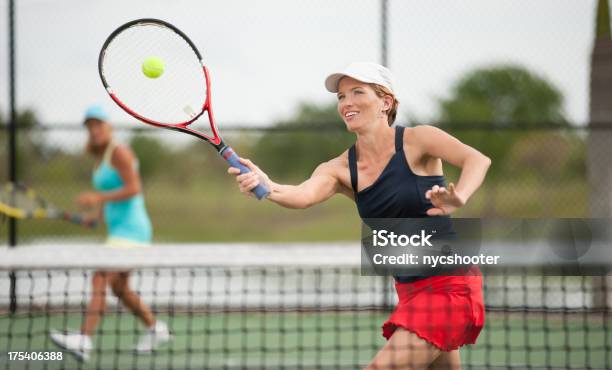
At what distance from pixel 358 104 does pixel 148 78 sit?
2.50ft

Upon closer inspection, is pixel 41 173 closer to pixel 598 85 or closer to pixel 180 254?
pixel 180 254

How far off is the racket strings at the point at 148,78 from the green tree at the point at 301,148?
12.5 feet

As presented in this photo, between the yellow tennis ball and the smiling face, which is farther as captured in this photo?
the yellow tennis ball

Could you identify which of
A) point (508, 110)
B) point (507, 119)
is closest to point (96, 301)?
point (507, 119)

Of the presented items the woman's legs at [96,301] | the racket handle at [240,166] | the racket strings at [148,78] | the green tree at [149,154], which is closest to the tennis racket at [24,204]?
the woman's legs at [96,301]

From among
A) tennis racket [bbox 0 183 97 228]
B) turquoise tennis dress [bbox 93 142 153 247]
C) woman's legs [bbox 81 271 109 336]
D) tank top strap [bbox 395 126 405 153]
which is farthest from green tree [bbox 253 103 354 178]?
tank top strap [bbox 395 126 405 153]

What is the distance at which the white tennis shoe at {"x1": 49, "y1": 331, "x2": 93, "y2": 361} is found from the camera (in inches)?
161

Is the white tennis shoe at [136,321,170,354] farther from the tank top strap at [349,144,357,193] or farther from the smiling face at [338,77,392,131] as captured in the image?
the smiling face at [338,77,392,131]

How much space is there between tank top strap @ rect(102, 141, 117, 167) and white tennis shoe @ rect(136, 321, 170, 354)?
3.17 feet

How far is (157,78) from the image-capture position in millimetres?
2770

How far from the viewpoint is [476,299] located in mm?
2500

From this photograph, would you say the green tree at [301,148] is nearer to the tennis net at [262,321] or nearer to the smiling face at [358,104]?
the tennis net at [262,321]

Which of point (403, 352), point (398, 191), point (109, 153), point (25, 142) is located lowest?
point (403, 352)

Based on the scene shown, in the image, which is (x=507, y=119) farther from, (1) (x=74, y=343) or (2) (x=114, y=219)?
(1) (x=74, y=343)
